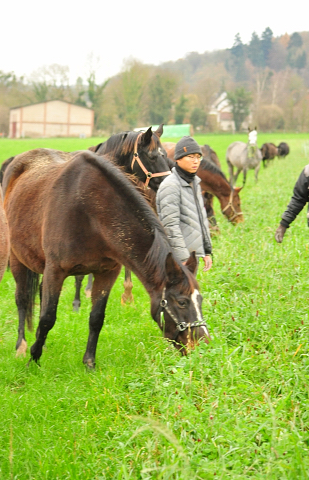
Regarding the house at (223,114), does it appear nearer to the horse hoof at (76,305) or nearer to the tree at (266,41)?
the tree at (266,41)

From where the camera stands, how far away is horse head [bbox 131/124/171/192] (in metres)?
5.66

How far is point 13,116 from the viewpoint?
6188 centimetres

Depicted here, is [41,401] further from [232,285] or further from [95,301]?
[232,285]

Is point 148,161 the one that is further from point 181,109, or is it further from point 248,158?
point 181,109

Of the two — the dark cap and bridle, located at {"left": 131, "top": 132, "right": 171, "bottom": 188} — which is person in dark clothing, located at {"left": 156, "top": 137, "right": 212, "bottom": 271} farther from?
bridle, located at {"left": 131, "top": 132, "right": 171, "bottom": 188}

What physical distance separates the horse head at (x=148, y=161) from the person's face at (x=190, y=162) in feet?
3.38

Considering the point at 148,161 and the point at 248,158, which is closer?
the point at 148,161

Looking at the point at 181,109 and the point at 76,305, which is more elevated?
the point at 181,109

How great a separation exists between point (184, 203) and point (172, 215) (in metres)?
0.23

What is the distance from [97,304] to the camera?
15.0 ft

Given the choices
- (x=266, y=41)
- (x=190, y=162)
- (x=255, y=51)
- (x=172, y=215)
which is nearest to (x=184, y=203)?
(x=172, y=215)

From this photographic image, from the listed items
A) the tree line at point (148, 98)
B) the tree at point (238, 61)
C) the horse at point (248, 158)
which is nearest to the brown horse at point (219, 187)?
the horse at point (248, 158)

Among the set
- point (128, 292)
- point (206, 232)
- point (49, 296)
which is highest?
point (206, 232)

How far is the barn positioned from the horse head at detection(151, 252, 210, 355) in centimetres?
6206
